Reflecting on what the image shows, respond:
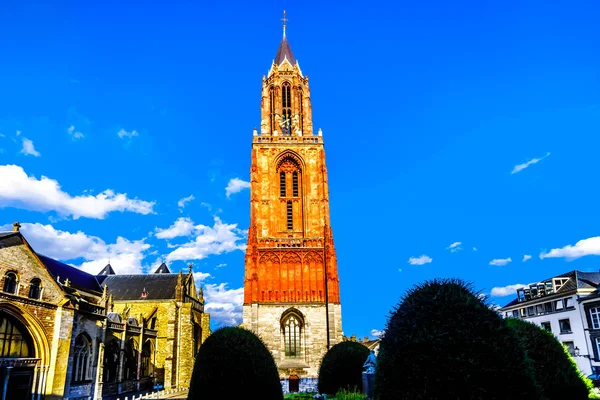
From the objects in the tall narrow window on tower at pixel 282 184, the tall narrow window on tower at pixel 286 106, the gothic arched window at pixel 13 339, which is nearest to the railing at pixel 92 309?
the gothic arched window at pixel 13 339

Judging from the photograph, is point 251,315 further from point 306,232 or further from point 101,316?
point 101,316

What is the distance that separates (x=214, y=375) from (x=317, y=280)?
3058 centimetres

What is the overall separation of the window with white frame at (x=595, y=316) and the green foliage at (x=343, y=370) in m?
22.2

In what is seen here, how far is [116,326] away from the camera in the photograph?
36.6 meters

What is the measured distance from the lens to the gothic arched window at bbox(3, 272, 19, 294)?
2355 centimetres

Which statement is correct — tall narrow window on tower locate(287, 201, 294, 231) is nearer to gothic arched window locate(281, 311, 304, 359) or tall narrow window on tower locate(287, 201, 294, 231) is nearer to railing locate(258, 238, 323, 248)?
railing locate(258, 238, 323, 248)

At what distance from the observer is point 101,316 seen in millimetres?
31703

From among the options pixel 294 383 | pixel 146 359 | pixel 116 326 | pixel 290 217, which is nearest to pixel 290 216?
pixel 290 217

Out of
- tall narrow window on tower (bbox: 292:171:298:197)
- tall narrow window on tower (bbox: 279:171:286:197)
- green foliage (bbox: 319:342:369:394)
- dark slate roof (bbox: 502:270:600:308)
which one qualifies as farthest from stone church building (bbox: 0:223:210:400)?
dark slate roof (bbox: 502:270:600:308)

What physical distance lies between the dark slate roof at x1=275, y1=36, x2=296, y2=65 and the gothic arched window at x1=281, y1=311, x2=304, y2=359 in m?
33.5

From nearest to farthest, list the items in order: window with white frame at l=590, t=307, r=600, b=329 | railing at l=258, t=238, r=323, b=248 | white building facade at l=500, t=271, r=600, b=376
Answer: window with white frame at l=590, t=307, r=600, b=329
white building facade at l=500, t=271, r=600, b=376
railing at l=258, t=238, r=323, b=248

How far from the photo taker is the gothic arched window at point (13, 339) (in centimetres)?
2303

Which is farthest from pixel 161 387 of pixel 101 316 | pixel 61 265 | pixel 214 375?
pixel 214 375

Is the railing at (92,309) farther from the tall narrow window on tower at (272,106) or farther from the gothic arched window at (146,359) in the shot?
the tall narrow window on tower at (272,106)
